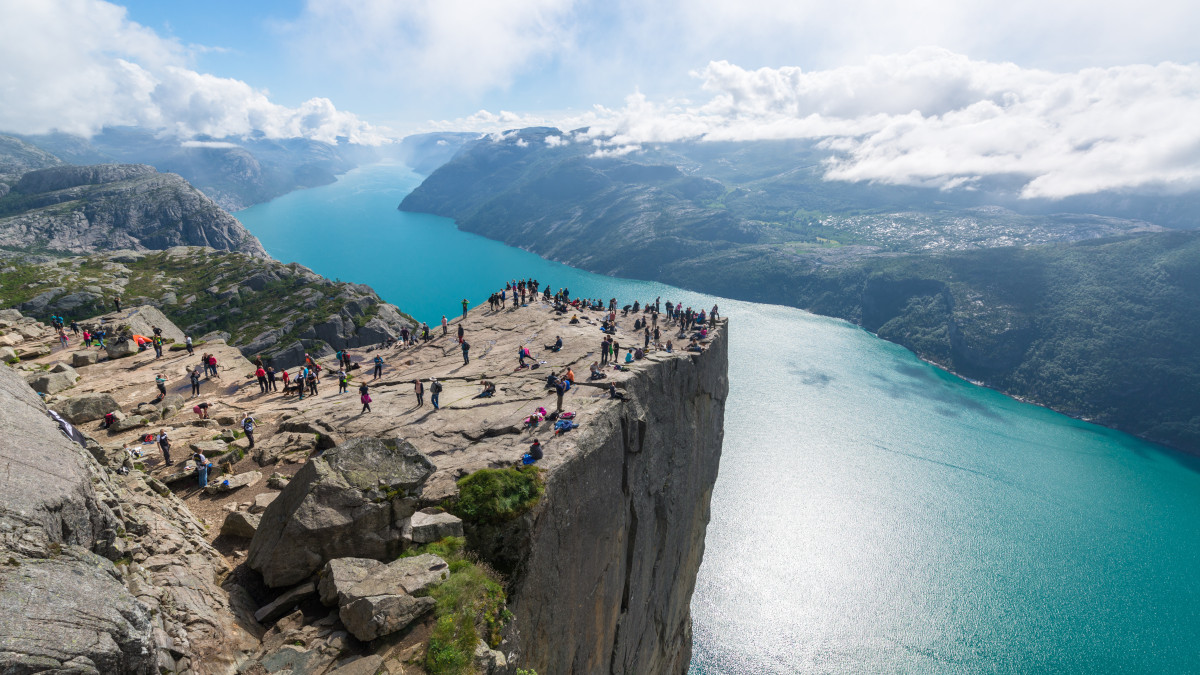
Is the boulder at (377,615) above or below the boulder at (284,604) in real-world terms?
above

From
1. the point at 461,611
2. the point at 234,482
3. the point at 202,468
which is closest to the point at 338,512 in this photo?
the point at 461,611

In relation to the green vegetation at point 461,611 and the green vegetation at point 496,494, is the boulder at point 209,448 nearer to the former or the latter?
the green vegetation at point 496,494

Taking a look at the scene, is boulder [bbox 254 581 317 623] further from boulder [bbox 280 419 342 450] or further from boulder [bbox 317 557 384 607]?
boulder [bbox 280 419 342 450]

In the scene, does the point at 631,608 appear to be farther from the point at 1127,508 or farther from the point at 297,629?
the point at 1127,508

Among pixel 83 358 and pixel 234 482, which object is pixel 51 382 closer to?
pixel 83 358

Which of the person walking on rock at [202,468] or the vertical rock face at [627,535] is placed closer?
the vertical rock face at [627,535]

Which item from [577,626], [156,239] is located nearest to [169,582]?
[577,626]

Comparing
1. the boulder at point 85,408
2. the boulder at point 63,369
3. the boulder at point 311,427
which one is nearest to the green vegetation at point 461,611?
the boulder at point 311,427
